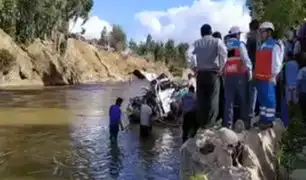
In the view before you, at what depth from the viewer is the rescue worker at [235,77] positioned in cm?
931

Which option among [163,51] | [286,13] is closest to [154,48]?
[163,51]

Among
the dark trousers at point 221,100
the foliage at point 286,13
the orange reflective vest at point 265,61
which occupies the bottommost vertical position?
the dark trousers at point 221,100

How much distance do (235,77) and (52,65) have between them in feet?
194

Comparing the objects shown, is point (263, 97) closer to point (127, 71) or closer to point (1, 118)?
point (1, 118)

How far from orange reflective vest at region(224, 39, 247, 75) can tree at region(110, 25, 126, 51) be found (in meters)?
106

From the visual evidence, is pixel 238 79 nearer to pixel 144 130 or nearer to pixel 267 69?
pixel 267 69

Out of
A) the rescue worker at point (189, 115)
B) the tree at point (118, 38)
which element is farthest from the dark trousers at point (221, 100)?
the tree at point (118, 38)

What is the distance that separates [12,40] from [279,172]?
60.1m

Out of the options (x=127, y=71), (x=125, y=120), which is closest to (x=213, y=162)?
(x=125, y=120)

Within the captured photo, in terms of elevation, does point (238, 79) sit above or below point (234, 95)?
above

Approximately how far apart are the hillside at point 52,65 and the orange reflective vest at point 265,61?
52789 mm

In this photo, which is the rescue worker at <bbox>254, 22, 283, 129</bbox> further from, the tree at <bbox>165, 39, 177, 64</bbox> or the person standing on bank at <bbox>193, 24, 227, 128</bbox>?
the tree at <bbox>165, 39, 177, 64</bbox>

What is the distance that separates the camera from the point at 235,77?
9398mm

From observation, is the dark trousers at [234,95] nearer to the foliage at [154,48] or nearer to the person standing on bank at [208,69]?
the person standing on bank at [208,69]
